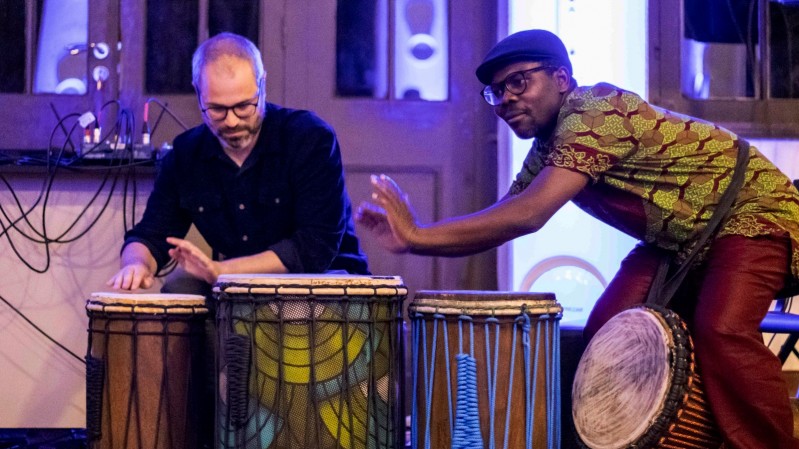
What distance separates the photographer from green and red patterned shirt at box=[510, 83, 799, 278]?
2.71m

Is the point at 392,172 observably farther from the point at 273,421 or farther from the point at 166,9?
the point at 273,421

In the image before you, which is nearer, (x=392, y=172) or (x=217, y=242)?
(x=217, y=242)

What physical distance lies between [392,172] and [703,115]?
1.40 m

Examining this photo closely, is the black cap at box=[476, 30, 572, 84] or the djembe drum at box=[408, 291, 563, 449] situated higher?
the black cap at box=[476, 30, 572, 84]

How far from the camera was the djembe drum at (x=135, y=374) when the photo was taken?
9.36 feet

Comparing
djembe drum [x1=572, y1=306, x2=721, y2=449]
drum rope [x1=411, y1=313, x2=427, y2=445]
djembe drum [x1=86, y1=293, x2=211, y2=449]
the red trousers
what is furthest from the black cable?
the red trousers

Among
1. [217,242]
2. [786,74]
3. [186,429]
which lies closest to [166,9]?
[217,242]

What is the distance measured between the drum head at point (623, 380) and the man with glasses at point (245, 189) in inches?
39.7

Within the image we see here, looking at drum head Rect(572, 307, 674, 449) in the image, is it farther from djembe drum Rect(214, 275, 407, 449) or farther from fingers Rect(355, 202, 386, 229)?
fingers Rect(355, 202, 386, 229)

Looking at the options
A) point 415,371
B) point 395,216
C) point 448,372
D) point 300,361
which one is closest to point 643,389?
point 448,372

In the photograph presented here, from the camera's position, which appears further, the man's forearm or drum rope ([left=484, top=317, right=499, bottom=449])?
the man's forearm

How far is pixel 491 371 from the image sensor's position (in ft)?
8.70

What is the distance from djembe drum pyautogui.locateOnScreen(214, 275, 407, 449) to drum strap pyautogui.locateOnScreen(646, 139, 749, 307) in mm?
897

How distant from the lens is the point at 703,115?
164 inches
